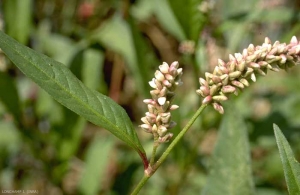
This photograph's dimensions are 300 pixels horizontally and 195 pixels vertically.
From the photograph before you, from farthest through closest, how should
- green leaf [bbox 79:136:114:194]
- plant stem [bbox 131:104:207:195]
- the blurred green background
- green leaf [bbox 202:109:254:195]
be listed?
green leaf [bbox 79:136:114:194] → the blurred green background → green leaf [bbox 202:109:254:195] → plant stem [bbox 131:104:207:195]

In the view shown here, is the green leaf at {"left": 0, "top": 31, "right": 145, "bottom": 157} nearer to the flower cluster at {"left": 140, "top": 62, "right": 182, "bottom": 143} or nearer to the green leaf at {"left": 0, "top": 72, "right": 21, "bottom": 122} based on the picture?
the flower cluster at {"left": 140, "top": 62, "right": 182, "bottom": 143}

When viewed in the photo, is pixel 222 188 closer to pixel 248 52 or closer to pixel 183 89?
pixel 248 52

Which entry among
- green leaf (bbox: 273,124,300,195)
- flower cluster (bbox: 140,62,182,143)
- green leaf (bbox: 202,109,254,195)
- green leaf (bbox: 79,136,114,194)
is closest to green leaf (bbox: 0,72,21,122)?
green leaf (bbox: 79,136,114,194)

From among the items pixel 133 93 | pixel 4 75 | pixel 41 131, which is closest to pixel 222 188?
pixel 4 75

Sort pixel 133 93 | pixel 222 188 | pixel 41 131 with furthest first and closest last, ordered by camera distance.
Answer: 1. pixel 133 93
2. pixel 41 131
3. pixel 222 188

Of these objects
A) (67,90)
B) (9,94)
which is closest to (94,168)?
(9,94)

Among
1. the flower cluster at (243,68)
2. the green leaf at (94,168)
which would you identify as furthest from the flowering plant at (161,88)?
the green leaf at (94,168)

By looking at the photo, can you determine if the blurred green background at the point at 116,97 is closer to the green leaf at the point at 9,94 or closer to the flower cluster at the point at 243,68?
the green leaf at the point at 9,94
